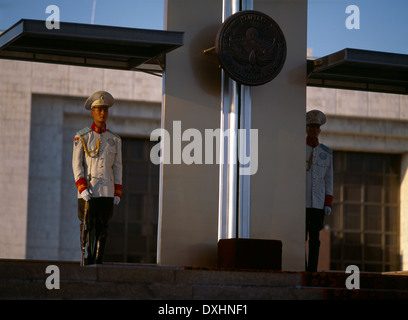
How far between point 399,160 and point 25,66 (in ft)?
34.9

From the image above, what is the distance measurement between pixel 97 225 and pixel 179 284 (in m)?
2.28

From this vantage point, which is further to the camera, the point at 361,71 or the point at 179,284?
the point at 361,71

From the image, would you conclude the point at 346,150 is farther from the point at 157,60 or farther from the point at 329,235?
the point at 157,60

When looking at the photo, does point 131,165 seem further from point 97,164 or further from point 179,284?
point 179,284

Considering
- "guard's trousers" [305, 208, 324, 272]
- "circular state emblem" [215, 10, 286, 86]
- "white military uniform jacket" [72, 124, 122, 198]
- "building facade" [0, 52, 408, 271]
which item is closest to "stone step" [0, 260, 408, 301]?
"white military uniform jacket" [72, 124, 122, 198]

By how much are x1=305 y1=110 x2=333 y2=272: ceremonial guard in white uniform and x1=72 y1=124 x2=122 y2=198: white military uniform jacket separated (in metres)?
2.70

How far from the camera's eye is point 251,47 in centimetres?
1075

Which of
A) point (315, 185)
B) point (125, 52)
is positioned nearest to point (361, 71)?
point (315, 185)

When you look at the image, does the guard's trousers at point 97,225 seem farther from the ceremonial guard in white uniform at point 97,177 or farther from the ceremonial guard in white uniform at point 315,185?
the ceremonial guard in white uniform at point 315,185

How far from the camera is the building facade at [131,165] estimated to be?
70.3ft

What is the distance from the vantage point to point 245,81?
10664 millimetres

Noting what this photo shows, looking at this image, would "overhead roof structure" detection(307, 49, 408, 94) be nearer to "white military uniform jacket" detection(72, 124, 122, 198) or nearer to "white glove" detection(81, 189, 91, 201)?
"white military uniform jacket" detection(72, 124, 122, 198)

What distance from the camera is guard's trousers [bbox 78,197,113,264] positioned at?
10.0m

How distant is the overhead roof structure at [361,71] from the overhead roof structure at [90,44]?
218 cm
